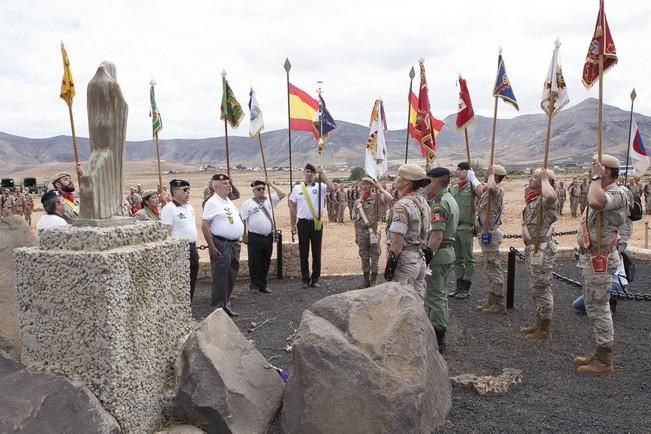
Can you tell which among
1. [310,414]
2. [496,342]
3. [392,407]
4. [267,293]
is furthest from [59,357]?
[267,293]

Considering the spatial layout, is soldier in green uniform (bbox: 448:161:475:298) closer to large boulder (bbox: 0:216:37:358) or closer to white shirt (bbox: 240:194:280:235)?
white shirt (bbox: 240:194:280:235)

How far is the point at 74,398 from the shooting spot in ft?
9.37

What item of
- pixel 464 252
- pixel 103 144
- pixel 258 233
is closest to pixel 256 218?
pixel 258 233

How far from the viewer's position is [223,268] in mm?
6309

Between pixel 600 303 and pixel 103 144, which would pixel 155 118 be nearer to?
pixel 103 144

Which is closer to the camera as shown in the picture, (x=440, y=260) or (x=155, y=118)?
(x=440, y=260)

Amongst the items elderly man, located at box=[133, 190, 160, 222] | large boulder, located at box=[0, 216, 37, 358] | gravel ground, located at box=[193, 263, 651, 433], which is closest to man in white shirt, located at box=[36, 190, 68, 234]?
large boulder, located at box=[0, 216, 37, 358]

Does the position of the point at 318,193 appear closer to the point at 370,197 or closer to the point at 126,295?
the point at 370,197

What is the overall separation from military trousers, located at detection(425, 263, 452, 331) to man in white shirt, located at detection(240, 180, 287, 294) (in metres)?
3.12

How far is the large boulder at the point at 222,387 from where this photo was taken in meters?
3.22

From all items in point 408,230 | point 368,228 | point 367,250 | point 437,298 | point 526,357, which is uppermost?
point 408,230

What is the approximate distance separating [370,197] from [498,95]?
235 cm

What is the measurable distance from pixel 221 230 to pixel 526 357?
3638 millimetres

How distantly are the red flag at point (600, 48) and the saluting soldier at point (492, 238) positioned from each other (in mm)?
1789
